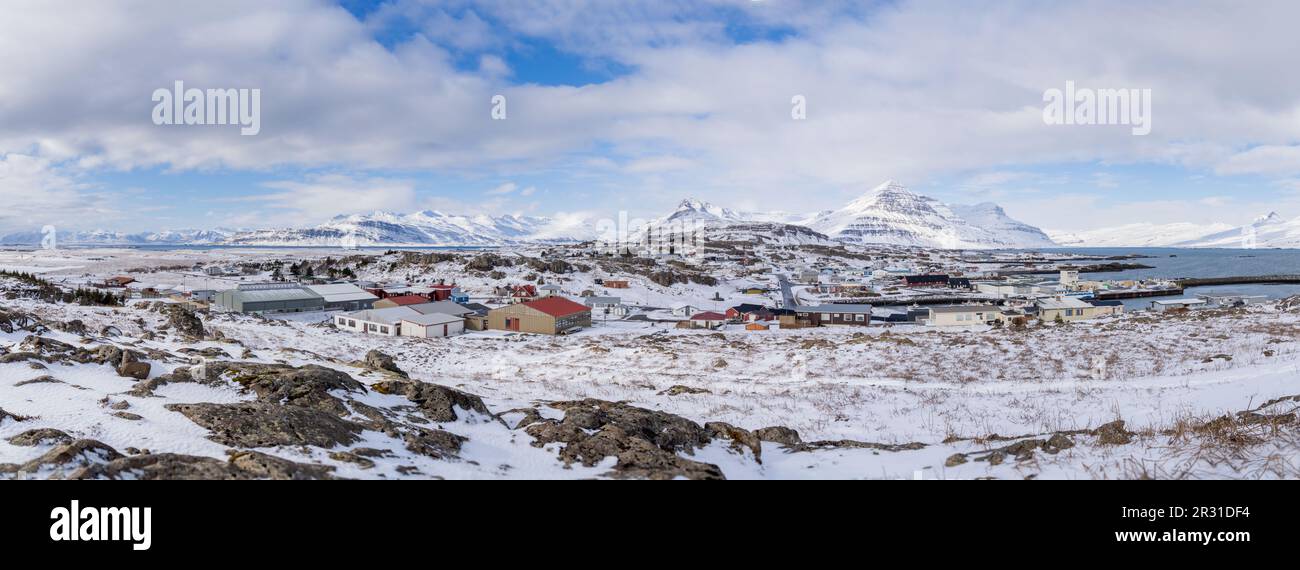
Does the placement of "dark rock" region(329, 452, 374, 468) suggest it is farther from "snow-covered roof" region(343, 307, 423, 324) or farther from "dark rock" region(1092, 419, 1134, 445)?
"snow-covered roof" region(343, 307, 423, 324)

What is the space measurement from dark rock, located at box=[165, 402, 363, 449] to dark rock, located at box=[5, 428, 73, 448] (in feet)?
4.15

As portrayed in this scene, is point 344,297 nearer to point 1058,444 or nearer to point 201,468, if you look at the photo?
point 201,468

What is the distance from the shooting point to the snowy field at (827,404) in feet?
21.5

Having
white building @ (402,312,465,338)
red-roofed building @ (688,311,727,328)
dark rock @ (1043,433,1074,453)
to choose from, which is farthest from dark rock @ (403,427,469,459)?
red-roofed building @ (688,311,727,328)

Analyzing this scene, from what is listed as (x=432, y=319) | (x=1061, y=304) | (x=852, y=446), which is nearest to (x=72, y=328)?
(x=852, y=446)

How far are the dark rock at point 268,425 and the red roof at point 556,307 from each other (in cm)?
4848

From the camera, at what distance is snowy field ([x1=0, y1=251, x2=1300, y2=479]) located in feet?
21.5

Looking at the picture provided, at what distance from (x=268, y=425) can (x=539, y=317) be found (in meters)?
49.6

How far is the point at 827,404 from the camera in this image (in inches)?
649

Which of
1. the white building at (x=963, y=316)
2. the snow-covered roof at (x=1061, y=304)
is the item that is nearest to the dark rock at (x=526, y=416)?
the white building at (x=963, y=316)

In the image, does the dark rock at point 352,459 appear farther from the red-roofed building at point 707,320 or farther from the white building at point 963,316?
the white building at point 963,316
